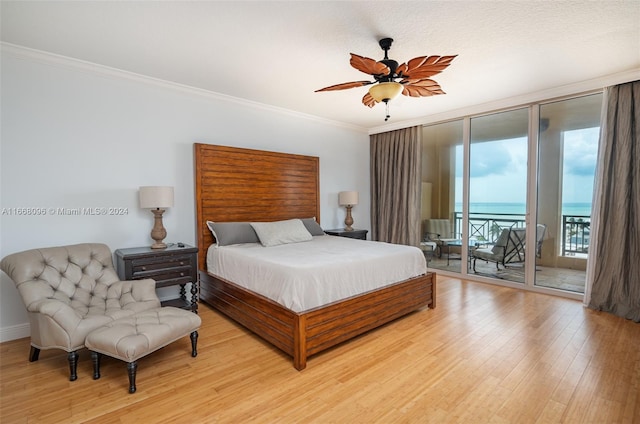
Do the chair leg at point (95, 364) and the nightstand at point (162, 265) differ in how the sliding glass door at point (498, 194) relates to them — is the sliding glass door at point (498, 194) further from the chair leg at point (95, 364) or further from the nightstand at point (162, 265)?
the chair leg at point (95, 364)

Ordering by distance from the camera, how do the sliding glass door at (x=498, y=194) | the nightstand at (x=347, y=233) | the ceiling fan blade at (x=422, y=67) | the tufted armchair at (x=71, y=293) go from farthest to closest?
1. the nightstand at (x=347, y=233)
2. the sliding glass door at (x=498, y=194)
3. the ceiling fan blade at (x=422, y=67)
4. the tufted armchair at (x=71, y=293)

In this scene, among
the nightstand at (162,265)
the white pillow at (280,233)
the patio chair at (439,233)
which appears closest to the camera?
the nightstand at (162,265)

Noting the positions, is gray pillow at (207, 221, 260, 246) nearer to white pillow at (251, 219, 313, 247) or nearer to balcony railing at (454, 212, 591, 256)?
white pillow at (251, 219, 313, 247)

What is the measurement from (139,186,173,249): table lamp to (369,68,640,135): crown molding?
3.97 m

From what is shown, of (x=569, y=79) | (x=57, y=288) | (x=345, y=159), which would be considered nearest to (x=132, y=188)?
(x=57, y=288)

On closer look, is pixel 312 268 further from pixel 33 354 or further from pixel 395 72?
Result: pixel 33 354

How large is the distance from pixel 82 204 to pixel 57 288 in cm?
99

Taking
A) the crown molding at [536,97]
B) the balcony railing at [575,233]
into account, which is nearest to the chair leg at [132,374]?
the balcony railing at [575,233]

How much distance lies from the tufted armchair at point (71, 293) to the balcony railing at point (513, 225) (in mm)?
4358

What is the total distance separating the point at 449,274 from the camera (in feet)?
16.5

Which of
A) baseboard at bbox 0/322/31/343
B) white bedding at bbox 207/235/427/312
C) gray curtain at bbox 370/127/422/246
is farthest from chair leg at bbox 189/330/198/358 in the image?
gray curtain at bbox 370/127/422/246

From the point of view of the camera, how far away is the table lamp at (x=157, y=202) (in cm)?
309

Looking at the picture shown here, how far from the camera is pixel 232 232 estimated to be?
368 cm

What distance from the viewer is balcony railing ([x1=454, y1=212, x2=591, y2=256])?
3.77 metres
